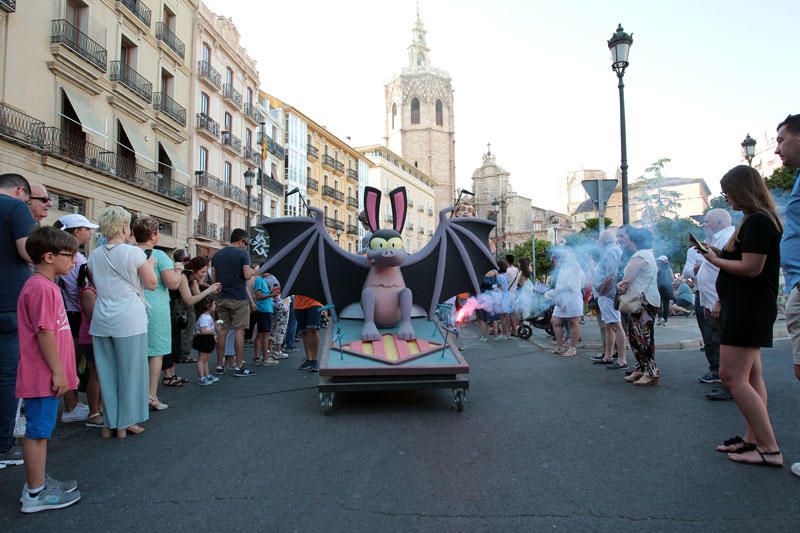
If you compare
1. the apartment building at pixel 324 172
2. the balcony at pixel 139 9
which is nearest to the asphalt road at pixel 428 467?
the balcony at pixel 139 9

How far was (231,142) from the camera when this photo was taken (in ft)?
93.7

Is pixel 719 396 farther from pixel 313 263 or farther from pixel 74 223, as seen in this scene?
pixel 74 223

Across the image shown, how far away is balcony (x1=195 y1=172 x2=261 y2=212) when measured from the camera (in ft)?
82.1

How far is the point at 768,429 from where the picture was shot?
120 inches

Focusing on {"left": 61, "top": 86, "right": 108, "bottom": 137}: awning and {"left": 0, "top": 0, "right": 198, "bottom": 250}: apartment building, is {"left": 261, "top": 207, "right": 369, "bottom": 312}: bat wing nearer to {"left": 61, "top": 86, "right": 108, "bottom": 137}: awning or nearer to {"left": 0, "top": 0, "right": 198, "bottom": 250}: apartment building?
{"left": 0, "top": 0, "right": 198, "bottom": 250}: apartment building

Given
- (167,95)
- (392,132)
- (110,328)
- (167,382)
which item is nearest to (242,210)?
(167,95)

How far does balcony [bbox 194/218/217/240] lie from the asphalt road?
2167cm

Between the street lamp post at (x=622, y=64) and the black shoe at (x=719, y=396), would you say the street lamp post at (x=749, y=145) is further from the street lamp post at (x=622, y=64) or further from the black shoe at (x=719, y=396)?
the black shoe at (x=719, y=396)

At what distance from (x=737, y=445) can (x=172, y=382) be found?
5.74 metres

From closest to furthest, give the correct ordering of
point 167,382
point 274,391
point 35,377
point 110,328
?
point 35,377, point 110,328, point 274,391, point 167,382

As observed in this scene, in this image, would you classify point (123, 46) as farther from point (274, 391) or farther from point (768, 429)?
point (768, 429)

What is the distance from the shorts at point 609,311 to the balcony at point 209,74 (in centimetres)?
2472

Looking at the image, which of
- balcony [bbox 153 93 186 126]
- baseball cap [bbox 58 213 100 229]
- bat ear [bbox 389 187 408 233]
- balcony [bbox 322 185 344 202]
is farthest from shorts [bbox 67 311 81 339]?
balcony [bbox 322 185 344 202]

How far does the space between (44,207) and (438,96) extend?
8178cm
